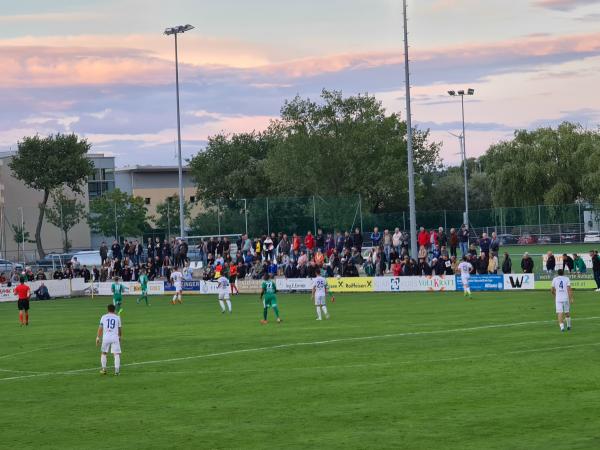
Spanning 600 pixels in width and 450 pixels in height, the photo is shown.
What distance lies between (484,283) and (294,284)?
1235 cm

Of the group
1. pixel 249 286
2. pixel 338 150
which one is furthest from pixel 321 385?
pixel 338 150

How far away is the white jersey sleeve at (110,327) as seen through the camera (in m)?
24.9

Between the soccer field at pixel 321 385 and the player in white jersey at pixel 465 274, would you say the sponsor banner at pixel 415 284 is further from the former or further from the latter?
the soccer field at pixel 321 385

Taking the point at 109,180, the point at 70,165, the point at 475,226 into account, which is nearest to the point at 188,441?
the point at 475,226

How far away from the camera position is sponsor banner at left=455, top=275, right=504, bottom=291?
174 feet

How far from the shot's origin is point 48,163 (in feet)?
357

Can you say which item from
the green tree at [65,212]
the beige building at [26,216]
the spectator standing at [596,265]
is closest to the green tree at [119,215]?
the green tree at [65,212]

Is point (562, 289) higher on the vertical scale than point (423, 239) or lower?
lower

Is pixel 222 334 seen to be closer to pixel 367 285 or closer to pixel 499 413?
pixel 499 413

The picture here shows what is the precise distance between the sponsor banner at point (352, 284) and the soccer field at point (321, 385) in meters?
17.8

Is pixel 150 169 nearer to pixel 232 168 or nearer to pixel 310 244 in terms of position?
pixel 232 168

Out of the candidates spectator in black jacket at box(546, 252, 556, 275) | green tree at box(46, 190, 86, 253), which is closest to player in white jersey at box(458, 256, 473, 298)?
spectator in black jacket at box(546, 252, 556, 275)

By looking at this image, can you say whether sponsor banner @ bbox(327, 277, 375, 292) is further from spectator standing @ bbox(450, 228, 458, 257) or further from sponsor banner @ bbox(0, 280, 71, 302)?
sponsor banner @ bbox(0, 280, 71, 302)

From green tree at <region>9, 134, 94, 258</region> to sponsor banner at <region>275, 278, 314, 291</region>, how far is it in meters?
53.5
